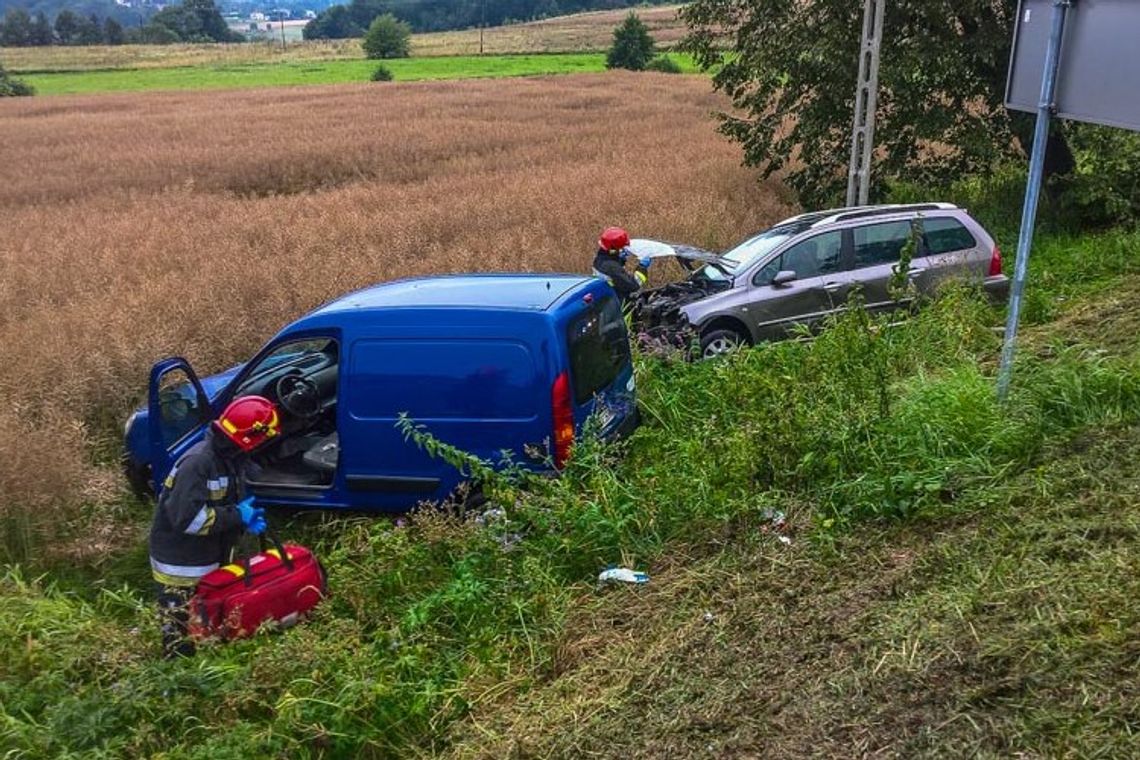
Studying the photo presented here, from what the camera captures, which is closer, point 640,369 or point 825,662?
point 825,662

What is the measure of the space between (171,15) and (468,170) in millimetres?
108901

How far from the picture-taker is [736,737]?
3295 millimetres

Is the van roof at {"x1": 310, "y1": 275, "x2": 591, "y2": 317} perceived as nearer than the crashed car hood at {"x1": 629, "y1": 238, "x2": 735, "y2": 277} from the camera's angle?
Yes

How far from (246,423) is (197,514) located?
55 centimetres

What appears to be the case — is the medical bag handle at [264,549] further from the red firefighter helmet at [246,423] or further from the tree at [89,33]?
the tree at [89,33]

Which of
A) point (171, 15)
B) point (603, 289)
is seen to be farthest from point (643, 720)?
point (171, 15)

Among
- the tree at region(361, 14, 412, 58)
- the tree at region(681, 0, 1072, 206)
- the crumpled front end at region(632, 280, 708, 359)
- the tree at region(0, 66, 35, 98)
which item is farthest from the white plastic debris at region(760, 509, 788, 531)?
the tree at region(361, 14, 412, 58)

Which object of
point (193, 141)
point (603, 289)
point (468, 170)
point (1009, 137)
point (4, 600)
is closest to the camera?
point (4, 600)

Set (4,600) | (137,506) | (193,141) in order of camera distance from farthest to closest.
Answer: (193,141)
(137,506)
(4,600)

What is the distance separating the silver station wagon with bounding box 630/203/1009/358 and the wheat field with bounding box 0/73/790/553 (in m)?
2.58

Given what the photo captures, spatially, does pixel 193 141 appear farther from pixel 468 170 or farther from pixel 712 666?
pixel 712 666

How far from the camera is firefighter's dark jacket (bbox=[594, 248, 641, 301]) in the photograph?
31.3ft

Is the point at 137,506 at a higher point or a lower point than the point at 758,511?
lower

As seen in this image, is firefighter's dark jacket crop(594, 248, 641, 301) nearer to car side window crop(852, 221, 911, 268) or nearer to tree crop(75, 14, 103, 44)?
car side window crop(852, 221, 911, 268)
